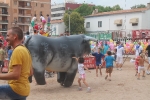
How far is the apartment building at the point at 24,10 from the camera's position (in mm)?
64750

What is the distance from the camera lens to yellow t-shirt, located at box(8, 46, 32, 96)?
4.06 meters

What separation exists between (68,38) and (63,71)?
1.32 m

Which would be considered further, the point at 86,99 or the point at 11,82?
the point at 86,99

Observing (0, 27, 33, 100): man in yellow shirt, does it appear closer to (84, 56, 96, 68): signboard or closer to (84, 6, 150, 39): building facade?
(84, 56, 96, 68): signboard

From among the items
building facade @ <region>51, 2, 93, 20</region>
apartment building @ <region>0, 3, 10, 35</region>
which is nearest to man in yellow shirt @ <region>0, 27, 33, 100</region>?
apartment building @ <region>0, 3, 10, 35</region>

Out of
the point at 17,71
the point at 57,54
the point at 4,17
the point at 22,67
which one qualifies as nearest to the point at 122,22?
the point at 4,17

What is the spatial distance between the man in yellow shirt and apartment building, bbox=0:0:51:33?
197 ft

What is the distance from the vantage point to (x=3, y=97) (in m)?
4.22

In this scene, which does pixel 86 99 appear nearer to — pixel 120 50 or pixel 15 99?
pixel 15 99

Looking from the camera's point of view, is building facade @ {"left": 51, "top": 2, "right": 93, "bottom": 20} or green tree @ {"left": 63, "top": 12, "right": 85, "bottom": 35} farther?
building facade @ {"left": 51, "top": 2, "right": 93, "bottom": 20}

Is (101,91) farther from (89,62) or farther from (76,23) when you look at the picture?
(76,23)

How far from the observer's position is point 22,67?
4141 millimetres

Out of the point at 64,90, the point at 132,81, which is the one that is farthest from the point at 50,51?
the point at 132,81

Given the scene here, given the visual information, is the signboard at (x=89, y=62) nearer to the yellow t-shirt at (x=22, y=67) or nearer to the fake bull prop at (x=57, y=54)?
the fake bull prop at (x=57, y=54)
